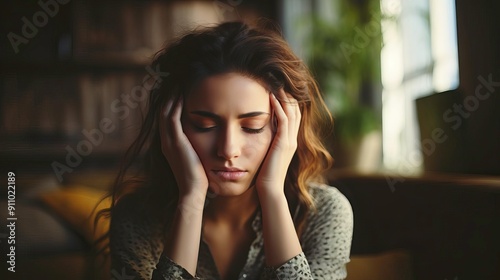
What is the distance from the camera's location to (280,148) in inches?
22.9

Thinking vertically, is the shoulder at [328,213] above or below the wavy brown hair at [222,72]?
below

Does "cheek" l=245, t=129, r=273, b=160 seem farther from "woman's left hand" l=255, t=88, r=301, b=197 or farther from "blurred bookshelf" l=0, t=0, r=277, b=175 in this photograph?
"blurred bookshelf" l=0, t=0, r=277, b=175

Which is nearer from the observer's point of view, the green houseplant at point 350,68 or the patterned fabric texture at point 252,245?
the patterned fabric texture at point 252,245

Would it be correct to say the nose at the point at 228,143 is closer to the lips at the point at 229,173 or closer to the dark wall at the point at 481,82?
the lips at the point at 229,173

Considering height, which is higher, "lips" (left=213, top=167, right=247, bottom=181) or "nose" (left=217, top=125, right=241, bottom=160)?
"nose" (left=217, top=125, right=241, bottom=160)

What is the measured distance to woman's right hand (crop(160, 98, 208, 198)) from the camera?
0.57 metres

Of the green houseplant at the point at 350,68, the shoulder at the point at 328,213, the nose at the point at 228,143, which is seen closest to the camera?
the nose at the point at 228,143

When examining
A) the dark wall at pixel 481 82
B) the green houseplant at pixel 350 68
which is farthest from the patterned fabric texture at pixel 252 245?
the green houseplant at pixel 350 68

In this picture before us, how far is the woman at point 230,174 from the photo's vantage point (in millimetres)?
566

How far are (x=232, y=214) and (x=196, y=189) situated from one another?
9cm

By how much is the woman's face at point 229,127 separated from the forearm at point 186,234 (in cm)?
3

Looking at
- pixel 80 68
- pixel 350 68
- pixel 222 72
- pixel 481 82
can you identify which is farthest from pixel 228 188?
pixel 350 68

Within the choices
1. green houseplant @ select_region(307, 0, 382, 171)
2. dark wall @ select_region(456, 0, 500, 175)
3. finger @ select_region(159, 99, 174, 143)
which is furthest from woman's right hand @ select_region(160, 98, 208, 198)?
green houseplant @ select_region(307, 0, 382, 171)

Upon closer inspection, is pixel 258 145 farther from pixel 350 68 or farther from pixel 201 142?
pixel 350 68
